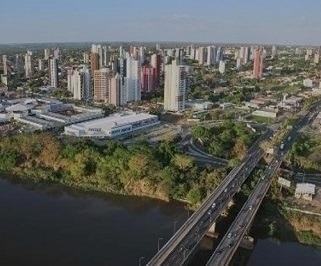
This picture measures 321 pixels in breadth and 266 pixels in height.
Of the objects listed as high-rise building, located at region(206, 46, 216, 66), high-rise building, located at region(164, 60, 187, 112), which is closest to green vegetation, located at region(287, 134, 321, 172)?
high-rise building, located at region(164, 60, 187, 112)

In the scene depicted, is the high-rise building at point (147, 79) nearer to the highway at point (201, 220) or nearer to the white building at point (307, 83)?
the white building at point (307, 83)

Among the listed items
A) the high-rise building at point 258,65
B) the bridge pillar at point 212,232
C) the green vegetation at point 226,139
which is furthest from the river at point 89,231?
the high-rise building at point 258,65

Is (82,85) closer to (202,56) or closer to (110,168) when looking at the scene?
(110,168)

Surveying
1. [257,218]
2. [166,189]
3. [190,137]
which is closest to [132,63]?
[190,137]

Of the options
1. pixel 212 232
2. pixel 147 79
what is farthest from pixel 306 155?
pixel 147 79

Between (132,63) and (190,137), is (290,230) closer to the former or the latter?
(190,137)

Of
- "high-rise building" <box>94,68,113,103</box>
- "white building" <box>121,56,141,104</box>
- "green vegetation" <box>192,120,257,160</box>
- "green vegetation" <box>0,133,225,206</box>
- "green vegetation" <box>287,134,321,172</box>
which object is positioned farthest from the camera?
"white building" <box>121,56,141,104</box>

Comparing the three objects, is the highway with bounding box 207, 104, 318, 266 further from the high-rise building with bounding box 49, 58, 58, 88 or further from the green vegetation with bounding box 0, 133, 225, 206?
the high-rise building with bounding box 49, 58, 58, 88
